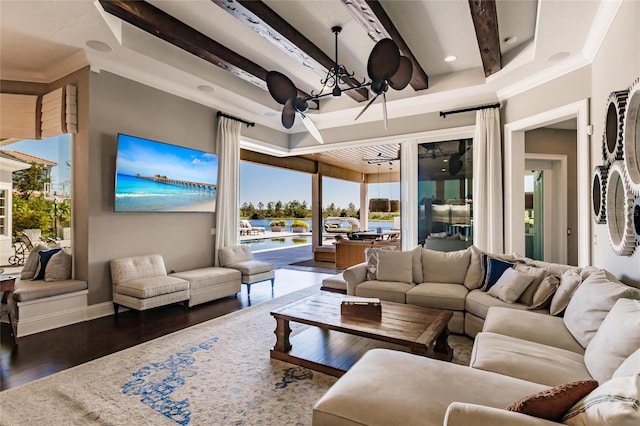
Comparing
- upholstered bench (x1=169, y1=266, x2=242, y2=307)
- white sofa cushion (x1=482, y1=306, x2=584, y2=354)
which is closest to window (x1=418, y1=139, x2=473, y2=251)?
white sofa cushion (x1=482, y1=306, x2=584, y2=354)

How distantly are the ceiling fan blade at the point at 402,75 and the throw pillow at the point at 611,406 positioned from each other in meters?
2.52

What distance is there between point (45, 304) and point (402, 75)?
4.53 m

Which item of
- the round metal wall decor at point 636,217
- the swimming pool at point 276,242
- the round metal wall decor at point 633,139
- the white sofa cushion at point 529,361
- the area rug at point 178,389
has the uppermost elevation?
the round metal wall decor at point 633,139

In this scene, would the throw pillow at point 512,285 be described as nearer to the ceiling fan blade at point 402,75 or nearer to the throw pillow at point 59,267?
the ceiling fan blade at point 402,75

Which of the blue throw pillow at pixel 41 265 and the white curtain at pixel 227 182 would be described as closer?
the blue throw pillow at pixel 41 265

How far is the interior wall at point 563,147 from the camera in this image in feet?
19.2

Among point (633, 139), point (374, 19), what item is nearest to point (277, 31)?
point (374, 19)

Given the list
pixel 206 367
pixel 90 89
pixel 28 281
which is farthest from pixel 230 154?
pixel 206 367

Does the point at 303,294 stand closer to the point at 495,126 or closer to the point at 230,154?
the point at 230,154

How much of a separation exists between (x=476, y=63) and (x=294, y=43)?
2.69 meters

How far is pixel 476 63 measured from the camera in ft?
15.2

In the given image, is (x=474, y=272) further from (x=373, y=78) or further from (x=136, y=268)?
(x=136, y=268)

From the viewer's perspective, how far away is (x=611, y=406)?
3.16ft

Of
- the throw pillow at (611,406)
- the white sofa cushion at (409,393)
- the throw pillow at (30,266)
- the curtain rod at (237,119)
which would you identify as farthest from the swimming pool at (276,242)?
the throw pillow at (611,406)
